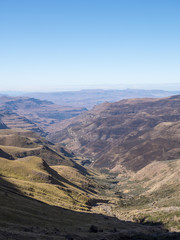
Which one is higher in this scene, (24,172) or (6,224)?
(6,224)

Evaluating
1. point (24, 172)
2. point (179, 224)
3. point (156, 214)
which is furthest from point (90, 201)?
point (179, 224)

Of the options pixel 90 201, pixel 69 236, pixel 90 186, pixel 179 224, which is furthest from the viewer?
pixel 90 186

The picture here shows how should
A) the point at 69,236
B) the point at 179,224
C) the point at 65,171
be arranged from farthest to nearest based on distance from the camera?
the point at 65,171 → the point at 179,224 → the point at 69,236

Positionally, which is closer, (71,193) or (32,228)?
(32,228)

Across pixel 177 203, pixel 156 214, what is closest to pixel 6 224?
pixel 156 214

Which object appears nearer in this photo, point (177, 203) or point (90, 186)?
point (177, 203)

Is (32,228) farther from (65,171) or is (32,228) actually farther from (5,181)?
(65,171)

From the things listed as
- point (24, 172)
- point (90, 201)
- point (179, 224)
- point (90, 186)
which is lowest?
point (90, 186)

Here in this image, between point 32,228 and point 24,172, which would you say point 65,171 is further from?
point 32,228

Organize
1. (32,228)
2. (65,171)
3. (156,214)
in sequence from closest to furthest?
(32,228), (156,214), (65,171)
